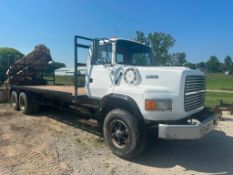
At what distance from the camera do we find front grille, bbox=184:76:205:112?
16.5 feet

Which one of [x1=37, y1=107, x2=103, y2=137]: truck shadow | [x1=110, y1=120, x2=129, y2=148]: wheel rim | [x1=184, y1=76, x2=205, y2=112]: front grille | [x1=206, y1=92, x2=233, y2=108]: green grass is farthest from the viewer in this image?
[x1=206, y1=92, x2=233, y2=108]: green grass

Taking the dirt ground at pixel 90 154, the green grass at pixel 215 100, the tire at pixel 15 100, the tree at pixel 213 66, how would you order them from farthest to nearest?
the tree at pixel 213 66 → the green grass at pixel 215 100 → the tire at pixel 15 100 → the dirt ground at pixel 90 154

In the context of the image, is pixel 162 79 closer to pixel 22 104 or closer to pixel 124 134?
pixel 124 134

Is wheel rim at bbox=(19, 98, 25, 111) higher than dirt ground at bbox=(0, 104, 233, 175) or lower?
higher

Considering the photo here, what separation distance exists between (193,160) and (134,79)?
2152 mm

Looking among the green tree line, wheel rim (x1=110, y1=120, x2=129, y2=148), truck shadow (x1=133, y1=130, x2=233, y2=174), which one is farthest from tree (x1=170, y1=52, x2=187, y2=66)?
wheel rim (x1=110, y1=120, x2=129, y2=148)

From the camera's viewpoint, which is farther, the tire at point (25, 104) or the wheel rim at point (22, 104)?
the wheel rim at point (22, 104)

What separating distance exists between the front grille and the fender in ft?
3.27

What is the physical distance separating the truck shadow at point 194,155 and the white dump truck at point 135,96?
604 millimetres

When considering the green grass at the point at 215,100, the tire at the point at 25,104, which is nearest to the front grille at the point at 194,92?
the green grass at the point at 215,100

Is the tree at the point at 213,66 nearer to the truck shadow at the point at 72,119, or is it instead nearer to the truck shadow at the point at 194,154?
the truck shadow at the point at 72,119

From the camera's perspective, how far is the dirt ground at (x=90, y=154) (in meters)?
4.84

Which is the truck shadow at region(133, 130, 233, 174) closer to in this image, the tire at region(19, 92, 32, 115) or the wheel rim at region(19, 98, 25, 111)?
the tire at region(19, 92, 32, 115)

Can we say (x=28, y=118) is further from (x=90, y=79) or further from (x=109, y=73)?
(x=109, y=73)
